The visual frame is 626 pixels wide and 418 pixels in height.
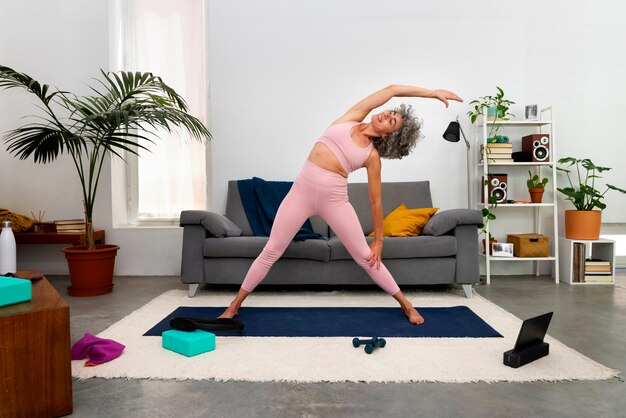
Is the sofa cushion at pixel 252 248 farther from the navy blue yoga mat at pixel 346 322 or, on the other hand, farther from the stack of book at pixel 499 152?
the stack of book at pixel 499 152

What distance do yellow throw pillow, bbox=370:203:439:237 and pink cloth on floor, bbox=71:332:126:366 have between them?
2.14 metres

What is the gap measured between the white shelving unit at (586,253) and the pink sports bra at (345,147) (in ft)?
8.23

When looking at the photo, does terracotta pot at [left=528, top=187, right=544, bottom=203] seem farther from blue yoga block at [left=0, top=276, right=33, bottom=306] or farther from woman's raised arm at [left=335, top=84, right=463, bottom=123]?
blue yoga block at [left=0, top=276, right=33, bottom=306]

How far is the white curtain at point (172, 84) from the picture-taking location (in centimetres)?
496

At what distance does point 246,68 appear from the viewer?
4.69 metres

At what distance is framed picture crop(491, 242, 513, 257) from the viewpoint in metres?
4.31

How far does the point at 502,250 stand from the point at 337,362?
2615 mm

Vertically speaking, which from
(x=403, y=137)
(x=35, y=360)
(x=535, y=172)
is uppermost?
(x=403, y=137)

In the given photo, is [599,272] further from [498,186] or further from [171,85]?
[171,85]

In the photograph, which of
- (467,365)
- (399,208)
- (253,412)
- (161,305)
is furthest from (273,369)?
(399,208)

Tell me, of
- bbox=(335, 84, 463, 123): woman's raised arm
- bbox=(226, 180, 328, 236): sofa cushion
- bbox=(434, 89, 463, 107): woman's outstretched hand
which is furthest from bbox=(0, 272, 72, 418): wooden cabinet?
bbox=(226, 180, 328, 236): sofa cushion

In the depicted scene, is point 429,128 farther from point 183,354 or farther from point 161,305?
point 183,354

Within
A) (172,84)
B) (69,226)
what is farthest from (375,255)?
(172,84)

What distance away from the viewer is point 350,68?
467cm
